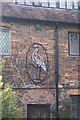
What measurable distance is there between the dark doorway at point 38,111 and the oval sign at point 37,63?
1.09 metres

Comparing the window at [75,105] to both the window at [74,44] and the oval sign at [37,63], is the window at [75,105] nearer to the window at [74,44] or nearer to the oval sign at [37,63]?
the oval sign at [37,63]

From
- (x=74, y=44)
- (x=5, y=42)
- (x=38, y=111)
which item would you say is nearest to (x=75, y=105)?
(x=38, y=111)

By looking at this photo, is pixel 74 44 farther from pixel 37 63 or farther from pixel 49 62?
pixel 37 63

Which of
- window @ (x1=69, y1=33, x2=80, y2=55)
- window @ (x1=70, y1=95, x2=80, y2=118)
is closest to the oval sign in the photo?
window @ (x1=69, y1=33, x2=80, y2=55)

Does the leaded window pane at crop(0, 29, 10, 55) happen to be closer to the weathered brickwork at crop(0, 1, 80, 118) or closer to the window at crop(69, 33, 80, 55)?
the weathered brickwork at crop(0, 1, 80, 118)

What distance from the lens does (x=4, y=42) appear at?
635 inches

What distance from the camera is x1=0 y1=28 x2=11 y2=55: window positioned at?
1608 cm

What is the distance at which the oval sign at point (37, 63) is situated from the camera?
54.1 ft

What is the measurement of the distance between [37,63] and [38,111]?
81.8 inches

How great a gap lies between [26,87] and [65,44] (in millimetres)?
2752

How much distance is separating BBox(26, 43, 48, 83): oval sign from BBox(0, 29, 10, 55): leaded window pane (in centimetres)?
94

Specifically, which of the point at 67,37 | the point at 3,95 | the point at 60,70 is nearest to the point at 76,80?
the point at 60,70

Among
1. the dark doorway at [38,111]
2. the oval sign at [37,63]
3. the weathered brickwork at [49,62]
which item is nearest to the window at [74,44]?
the weathered brickwork at [49,62]

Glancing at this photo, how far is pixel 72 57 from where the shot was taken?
57.0 feet
